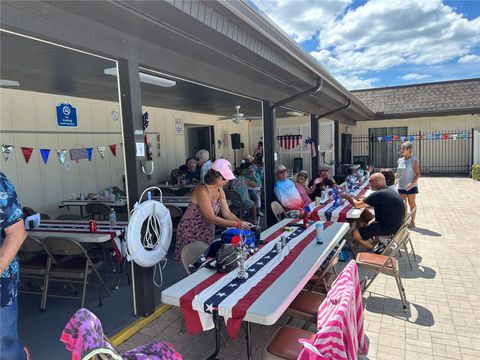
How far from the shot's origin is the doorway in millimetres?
11453

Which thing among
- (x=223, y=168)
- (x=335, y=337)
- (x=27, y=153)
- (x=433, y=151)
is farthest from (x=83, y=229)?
(x=433, y=151)

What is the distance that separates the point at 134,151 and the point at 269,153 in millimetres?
3204

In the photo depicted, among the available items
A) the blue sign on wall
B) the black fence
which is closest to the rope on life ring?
the blue sign on wall

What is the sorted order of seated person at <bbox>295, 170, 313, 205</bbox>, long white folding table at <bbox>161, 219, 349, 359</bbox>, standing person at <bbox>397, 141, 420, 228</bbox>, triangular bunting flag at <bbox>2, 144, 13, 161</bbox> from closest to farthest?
1. long white folding table at <bbox>161, 219, 349, 359</bbox>
2. triangular bunting flag at <bbox>2, 144, 13, 161</bbox>
3. seated person at <bbox>295, 170, 313, 205</bbox>
4. standing person at <bbox>397, 141, 420, 228</bbox>

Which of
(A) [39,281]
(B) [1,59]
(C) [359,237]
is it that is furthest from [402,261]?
(B) [1,59]

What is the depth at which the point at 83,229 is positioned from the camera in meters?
3.82

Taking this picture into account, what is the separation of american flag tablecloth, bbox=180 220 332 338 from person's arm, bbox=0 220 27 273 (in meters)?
0.95

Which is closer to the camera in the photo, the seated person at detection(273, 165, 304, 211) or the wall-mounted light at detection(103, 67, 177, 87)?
the wall-mounted light at detection(103, 67, 177, 87)

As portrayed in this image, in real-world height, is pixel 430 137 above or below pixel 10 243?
above

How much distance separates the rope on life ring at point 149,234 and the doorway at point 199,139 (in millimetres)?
8420

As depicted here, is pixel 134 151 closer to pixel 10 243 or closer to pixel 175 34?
pixel 175 34

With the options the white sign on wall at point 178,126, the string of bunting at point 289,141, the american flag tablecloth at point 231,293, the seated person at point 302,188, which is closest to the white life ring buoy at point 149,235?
the american flag tablecloth at point 231,293

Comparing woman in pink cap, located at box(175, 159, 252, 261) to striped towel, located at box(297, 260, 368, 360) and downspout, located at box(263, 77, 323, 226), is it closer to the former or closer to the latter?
striped towel, located at box(297, 260, 368, 360)

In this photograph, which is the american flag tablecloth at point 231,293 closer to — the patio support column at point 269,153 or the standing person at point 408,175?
the patio support column at point 269,153
